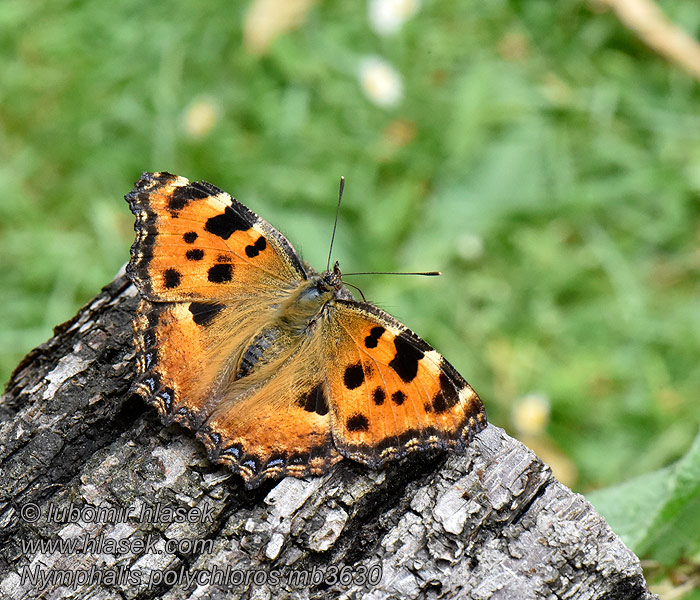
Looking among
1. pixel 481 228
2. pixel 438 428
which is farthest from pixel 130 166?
pixel 438 428

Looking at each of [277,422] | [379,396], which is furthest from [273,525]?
[379,396]

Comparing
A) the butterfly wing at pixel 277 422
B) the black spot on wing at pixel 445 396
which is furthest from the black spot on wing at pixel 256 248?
the black spot on wing at pixel 445 396

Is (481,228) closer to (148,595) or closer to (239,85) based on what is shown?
(239,85)

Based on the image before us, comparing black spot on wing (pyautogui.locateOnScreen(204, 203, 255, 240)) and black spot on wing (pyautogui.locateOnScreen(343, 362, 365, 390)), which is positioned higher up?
black spot on wing (pyautogui.locateOnScreen(204, 203, 255, 240))

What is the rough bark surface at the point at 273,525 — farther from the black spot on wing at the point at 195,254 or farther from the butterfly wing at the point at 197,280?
the black spot on wing at the point at 195,254

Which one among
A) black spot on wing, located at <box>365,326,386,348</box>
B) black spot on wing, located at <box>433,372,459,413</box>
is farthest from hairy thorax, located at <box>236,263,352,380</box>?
black spot on wing, located at <box>433,372,459,413</box>

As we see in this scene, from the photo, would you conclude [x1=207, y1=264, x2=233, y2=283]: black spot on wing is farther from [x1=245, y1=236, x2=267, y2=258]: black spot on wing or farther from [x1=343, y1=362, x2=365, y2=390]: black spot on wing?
[x1=343, y1=362, x2=365, y2=390]: black spot on wing

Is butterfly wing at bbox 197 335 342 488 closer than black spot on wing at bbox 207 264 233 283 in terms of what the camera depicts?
Yes
